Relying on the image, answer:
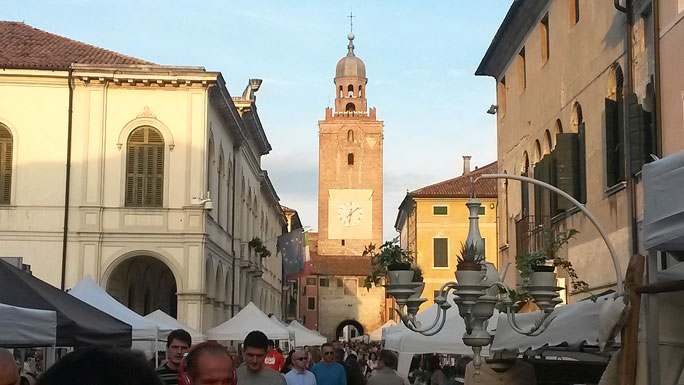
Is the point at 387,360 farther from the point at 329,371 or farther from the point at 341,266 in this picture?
the point at 341,266

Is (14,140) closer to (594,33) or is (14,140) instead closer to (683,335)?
A: (594,33)

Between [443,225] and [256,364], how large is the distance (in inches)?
2119

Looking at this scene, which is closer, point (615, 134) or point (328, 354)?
point (328, 354)

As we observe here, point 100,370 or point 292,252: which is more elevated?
point 292,252

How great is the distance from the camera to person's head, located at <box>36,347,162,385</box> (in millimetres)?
2018

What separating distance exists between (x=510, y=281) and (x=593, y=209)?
9337 mm

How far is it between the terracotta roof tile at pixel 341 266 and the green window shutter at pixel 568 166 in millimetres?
63100

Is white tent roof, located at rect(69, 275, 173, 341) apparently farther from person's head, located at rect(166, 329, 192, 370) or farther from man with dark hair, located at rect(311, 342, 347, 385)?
person's head, located at rect(166, 329, 192, 370)

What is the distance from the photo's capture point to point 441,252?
197 feet

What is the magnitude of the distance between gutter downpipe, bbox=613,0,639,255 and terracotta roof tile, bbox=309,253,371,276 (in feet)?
218

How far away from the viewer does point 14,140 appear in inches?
1129

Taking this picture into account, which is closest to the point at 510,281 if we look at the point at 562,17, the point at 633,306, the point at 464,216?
the point at 562,17

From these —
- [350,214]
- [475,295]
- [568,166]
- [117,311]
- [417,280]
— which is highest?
[350,214]

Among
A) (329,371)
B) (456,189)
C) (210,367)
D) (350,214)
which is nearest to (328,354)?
Answer: (329,371)
